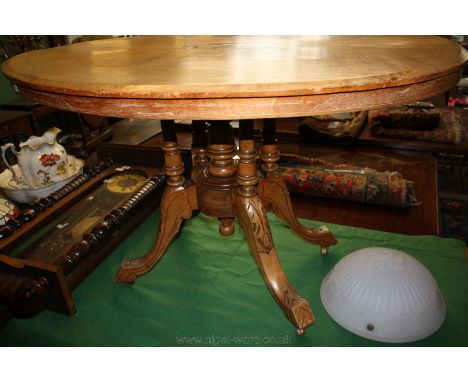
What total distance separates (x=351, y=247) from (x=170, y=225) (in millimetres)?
599

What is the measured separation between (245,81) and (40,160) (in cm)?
109

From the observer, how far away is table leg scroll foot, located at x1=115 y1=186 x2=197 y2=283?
98 cm

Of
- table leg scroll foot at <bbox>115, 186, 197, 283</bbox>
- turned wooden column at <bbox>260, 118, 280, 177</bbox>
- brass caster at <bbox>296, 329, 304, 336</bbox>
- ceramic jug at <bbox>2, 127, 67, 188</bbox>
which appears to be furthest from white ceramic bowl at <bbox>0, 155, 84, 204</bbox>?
brass caster at <bbox>296, 329, 304, 336</bbox>

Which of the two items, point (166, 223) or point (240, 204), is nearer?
point (240, 204)

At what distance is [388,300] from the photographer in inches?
33.8

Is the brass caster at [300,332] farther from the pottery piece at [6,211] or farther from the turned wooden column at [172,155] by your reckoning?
the pottery piece at [6,211]

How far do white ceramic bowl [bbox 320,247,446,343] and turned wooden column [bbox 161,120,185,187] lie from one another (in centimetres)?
50

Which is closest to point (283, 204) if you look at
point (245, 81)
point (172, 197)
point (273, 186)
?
point (273, 186)

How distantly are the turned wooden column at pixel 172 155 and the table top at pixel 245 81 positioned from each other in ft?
0.77

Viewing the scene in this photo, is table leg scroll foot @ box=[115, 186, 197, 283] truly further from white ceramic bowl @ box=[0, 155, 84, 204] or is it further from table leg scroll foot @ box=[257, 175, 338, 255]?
white ceramic bowl @ box=[0, 155, 84, 204]

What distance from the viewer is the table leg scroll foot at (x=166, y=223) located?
3.20ft

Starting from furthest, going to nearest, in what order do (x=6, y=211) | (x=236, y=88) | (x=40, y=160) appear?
(x=40, y=160)
(x=6, y=211)
(x=236, y=88)

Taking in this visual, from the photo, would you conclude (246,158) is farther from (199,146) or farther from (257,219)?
(199,146)

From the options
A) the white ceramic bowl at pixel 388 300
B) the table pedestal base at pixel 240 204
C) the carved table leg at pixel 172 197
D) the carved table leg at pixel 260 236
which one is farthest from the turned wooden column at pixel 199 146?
the white ceramic bowl at pixel 388 300
